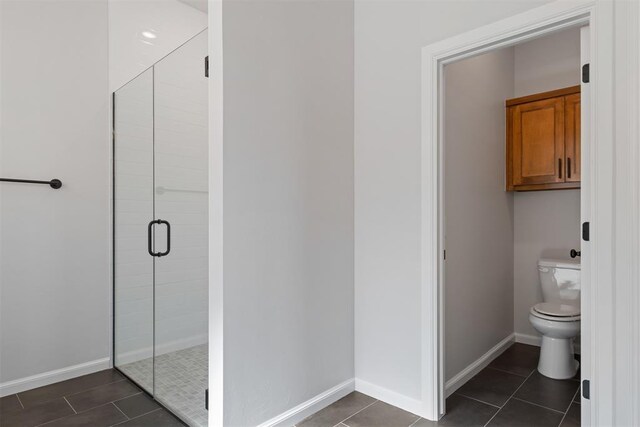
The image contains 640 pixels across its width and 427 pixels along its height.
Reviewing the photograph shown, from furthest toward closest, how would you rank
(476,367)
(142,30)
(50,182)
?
(142,30)
(476,367)
(50,182)

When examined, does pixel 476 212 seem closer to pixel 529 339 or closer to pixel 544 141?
pixel 544 141

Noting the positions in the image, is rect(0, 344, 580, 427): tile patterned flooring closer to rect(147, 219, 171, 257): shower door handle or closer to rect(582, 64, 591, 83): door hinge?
rect(147, 219, 171, 257): shower door handle

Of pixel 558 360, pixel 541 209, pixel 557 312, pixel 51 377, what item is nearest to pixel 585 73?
pixel 557 312

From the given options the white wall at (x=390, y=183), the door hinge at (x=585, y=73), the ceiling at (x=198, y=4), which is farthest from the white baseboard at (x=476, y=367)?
the ceiling at (x=198, y=4)

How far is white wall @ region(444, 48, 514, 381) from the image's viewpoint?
2.49m

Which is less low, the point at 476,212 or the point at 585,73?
the point at 585,73

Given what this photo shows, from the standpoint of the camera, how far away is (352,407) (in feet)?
7.31

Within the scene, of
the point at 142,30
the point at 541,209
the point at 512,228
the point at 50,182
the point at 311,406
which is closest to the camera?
the point at 311,406

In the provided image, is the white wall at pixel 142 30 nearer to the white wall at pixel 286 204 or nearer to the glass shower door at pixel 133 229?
the glass shower door at pixel 133 229

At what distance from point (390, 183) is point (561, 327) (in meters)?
1.62

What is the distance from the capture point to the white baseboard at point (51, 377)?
7.72 ft

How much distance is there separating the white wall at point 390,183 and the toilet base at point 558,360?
119 cm

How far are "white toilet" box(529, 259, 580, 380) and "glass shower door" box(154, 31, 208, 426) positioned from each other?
232 centimetres

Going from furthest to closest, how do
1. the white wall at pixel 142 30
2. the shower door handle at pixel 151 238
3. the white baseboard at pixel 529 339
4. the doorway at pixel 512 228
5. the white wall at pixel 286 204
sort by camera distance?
the white baseboard at pixel 529 339, the white wall at pixel 142 30, the doorway at pixel 512 228, the shower door handle at pixel 151 238, the white wall at pixel 286 204
